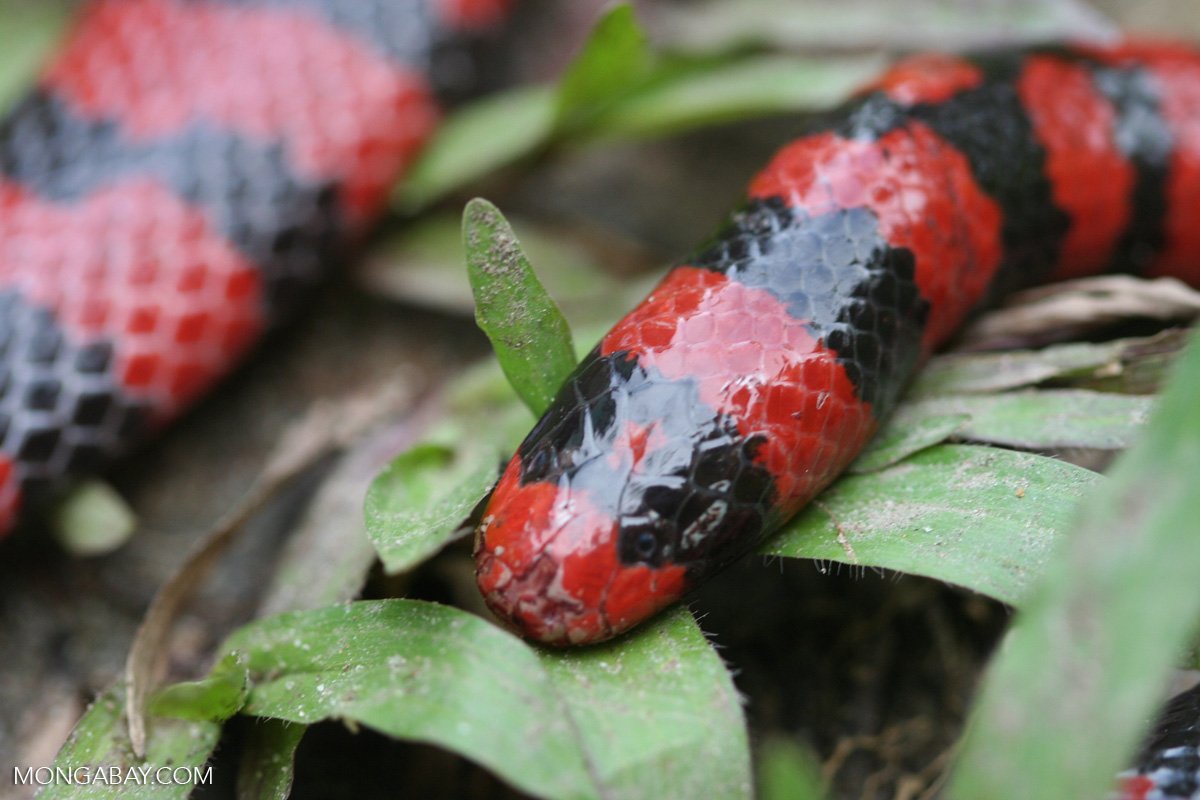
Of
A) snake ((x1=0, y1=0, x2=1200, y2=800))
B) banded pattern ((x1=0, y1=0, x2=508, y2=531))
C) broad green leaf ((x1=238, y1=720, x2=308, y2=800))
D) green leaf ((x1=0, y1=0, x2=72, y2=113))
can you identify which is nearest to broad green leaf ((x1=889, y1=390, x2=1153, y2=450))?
snake ((x1=0, y1=0, x2=1200, y2=800))

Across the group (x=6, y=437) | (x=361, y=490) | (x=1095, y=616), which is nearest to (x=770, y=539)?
(x=1095, y=616)

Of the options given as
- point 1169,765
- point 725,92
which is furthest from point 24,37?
point 1169,765

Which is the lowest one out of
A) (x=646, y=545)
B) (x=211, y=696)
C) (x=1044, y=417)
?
(x=211, y=696)

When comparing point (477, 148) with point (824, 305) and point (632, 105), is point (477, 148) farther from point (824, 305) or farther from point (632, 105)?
point (824, 305)

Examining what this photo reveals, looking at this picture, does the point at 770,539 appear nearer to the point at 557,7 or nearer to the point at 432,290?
the point at 432,290

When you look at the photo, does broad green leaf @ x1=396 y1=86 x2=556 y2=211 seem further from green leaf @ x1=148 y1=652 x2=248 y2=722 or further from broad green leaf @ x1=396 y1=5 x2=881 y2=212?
green leaf @ x1=148 y1=652 x2=248 y2=722

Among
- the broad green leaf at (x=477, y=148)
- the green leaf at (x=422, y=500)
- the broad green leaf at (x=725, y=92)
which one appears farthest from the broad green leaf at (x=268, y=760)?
the broad green leaf at (x=725, y=92)

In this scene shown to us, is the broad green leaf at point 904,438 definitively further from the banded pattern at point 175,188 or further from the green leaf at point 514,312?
the banded pattern at point 175,188
